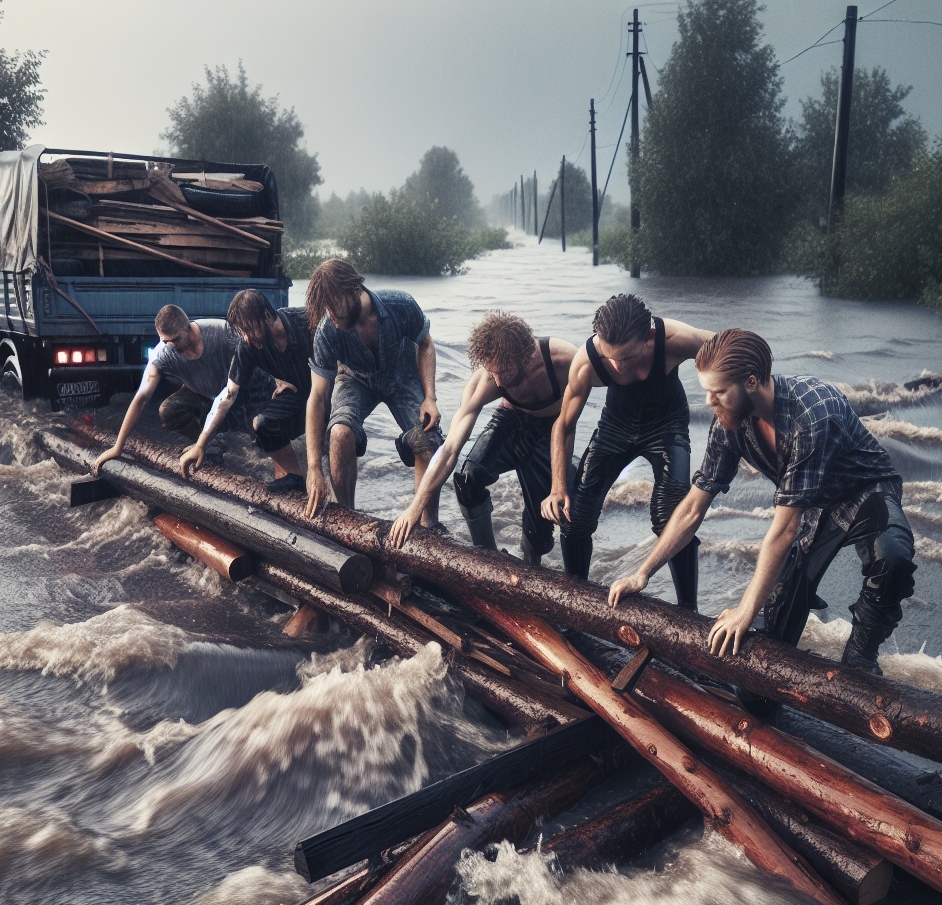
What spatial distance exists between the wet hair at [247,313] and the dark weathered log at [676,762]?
2.90 meters

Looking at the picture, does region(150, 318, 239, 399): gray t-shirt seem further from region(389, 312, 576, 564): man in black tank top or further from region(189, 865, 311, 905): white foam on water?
Result: region(189, 865, 311, 905): white foam on water

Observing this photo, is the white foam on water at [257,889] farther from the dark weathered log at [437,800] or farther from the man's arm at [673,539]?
the man's arm at [673,539]

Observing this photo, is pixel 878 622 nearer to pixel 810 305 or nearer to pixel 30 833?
pixel 30 833

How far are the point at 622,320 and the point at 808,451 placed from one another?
1104 millimetres

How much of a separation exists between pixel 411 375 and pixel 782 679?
3.24m

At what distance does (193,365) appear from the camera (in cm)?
643

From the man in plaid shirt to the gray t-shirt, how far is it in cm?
438

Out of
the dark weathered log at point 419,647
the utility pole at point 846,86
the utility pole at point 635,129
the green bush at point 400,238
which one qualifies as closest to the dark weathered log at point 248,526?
the dark weathered log at point 419,647

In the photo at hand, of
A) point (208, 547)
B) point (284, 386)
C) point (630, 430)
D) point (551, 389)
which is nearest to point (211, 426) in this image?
point (284, 386)

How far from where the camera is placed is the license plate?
755cm

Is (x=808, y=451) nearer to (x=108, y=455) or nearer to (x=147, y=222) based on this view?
(x=108, y=455)

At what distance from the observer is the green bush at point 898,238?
52.7ft

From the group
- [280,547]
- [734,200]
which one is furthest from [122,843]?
[734,200]

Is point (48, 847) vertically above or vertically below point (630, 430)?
below
